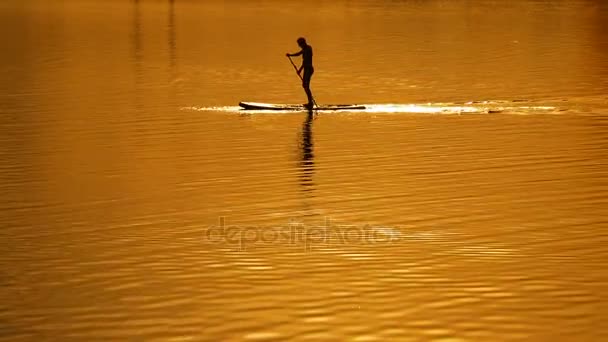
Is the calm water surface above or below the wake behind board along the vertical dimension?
below

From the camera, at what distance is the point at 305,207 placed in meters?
19.4

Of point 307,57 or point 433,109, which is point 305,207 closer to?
point 433,109

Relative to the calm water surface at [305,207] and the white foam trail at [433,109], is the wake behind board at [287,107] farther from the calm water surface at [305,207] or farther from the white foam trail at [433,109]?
the calm water surface at [305,207]

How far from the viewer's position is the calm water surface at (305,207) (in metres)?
13.5

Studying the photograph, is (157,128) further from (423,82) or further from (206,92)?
(423,82)

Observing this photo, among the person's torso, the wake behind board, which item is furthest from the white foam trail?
the person's torso

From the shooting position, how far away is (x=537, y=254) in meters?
16.2

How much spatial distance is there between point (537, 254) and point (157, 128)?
51.1ft

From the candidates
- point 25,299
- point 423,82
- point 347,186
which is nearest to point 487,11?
point 423,82

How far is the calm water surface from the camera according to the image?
13.5m

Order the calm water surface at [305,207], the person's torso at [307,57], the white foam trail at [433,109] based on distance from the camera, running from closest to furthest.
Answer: the calm water surface at [305,207], the white foam trail at [433,109], the person's torso at [307,57]

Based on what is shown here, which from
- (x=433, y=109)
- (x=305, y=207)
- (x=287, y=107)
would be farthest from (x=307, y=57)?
(x=305, y=207)

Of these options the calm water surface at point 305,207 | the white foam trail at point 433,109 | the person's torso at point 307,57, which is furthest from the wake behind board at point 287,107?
the person's torso at point 307,57

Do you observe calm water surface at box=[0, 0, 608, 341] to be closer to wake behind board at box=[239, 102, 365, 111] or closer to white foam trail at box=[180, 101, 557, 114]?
white foam trail at box=[180, 101, 557, 114]
